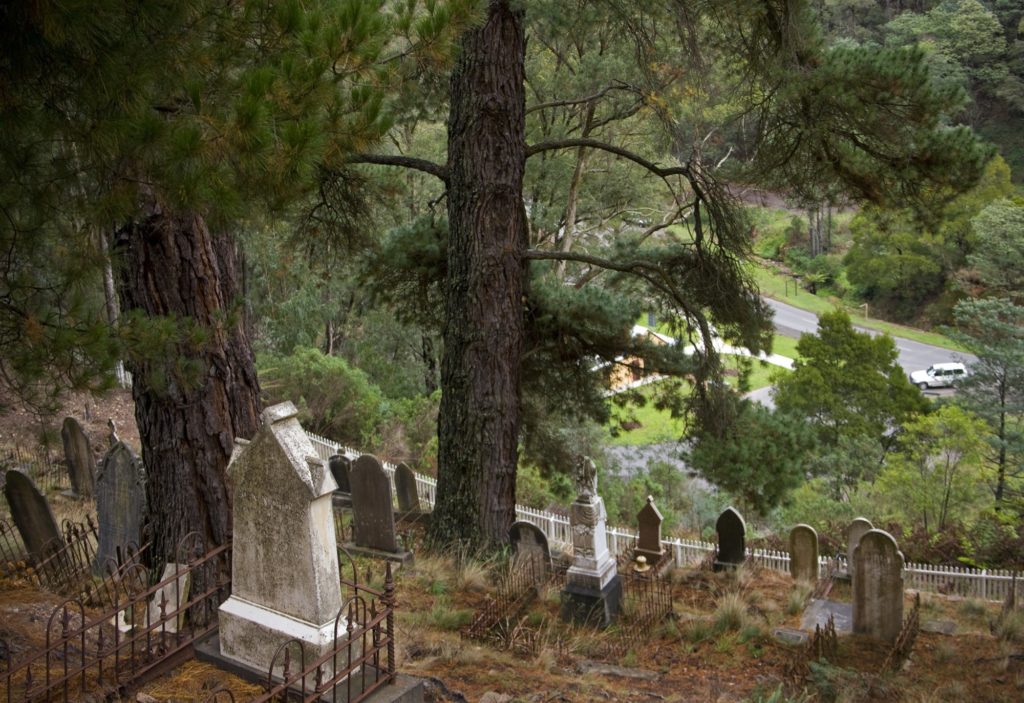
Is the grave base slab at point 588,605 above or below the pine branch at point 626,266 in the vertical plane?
below

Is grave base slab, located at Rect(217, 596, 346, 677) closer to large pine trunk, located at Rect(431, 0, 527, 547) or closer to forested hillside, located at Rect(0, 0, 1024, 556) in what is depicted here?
forested hillside, located at Rect(0, 0, 1024, 556)

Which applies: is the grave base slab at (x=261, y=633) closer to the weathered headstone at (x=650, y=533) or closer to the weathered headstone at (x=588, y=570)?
the weathered headstone at (x=588, y=570)

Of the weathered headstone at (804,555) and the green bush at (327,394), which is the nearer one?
the weathered headstone at (804,555)

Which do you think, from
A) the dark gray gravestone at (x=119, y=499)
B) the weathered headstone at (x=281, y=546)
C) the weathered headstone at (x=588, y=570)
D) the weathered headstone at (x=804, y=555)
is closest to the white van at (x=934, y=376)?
the weathered headstone at (x=804, y=555)

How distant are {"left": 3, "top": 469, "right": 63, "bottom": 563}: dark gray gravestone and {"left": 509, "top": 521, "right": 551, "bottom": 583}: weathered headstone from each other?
456 centimetres

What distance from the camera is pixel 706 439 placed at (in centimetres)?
962

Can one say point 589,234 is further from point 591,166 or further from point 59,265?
point 59,265

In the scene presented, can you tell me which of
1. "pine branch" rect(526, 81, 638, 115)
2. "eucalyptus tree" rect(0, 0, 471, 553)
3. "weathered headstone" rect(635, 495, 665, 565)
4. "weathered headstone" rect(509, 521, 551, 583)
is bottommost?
"weathered headstone" rect(635, 495, 665, 565)

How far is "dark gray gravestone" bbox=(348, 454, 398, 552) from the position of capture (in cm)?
924

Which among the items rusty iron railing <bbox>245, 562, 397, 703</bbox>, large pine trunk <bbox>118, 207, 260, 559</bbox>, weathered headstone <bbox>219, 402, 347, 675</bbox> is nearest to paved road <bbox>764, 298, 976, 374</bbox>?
large pine trunk <bbox>118, 207, 260, 559</bbox>

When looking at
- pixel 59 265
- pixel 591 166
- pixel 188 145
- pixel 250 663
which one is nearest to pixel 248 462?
pixel 250 663

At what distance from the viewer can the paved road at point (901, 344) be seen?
1350 inches

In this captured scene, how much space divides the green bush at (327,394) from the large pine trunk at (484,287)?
1002 cm

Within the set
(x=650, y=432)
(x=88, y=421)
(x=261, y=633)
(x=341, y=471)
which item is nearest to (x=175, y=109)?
(x=261, y=633)
